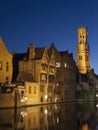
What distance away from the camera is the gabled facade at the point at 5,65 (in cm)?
9669

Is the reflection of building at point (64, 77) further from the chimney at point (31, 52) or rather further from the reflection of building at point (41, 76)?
the chimney at point (31, 52)

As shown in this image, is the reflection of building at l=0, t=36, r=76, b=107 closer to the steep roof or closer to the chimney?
the chimney

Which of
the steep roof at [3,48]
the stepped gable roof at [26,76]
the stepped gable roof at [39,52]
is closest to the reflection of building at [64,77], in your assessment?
the stepped gable roof at [39,52]

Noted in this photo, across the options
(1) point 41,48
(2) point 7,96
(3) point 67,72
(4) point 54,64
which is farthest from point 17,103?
(3) point 67,72

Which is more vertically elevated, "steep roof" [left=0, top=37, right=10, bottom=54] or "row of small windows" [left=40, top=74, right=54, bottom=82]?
"steep roof" [left=0, top=37, right=10, bottom=54]

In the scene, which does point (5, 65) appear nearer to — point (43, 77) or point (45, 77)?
point (43, 77)

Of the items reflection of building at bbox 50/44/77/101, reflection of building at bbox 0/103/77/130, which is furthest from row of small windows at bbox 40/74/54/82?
reflection of building at bbox 0/103/77/130

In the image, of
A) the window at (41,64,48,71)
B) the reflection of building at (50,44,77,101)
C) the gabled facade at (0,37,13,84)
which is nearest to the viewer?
the gabled facade at (0,37,13,84)

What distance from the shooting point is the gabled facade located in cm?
9669

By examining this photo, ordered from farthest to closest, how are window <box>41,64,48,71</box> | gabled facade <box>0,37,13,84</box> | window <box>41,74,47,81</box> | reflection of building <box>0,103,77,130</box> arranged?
window <box>41,64,48,71</box>
window <box>41,74,47,81</box>
gabled facade <box>0,37,13,84</box>
reflection of building <box>0,103,77,130</box>

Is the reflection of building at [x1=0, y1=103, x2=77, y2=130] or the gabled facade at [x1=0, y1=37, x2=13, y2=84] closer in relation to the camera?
the reflection of building at [x1=0, y1=103, x2=77, y2=130]

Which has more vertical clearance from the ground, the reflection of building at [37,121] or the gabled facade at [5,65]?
the gabled facade at [5,65]

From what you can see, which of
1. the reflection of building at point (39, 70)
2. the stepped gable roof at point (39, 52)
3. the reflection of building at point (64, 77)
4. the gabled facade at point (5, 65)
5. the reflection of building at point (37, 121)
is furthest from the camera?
the reflection of building at point (64, 77)

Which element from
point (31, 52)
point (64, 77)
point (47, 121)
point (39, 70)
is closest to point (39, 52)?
point (31, 52)
